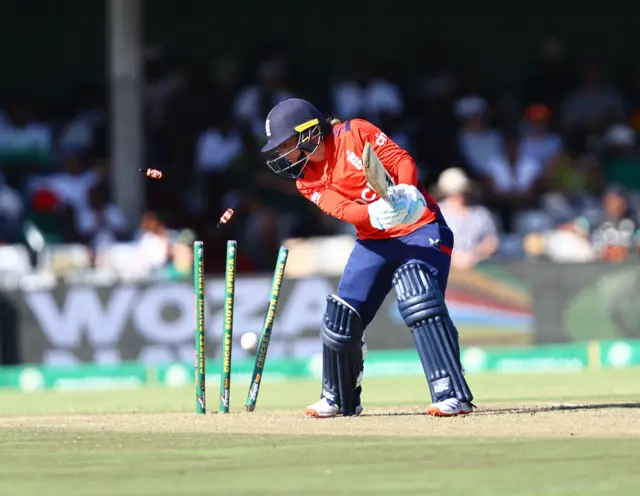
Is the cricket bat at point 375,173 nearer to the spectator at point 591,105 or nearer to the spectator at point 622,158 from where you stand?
the spectator at point 622,158

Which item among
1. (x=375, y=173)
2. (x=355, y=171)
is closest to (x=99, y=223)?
(x=355, y=171)

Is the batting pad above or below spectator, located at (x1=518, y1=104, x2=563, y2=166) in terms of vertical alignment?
below

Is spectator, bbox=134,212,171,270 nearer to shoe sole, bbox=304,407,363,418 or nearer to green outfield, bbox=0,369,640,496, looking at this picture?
green outfield, bbox=0,369,640,496

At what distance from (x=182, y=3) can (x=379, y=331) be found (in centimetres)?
635

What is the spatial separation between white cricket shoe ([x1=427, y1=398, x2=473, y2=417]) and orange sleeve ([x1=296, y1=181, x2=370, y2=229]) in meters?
0.86

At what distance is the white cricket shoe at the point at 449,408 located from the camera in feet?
20.9

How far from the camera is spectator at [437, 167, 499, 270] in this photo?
11.8 metres

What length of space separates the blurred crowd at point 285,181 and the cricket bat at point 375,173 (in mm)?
5971

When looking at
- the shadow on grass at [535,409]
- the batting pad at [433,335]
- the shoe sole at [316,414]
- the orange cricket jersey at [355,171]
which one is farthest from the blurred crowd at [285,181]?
the batting pad at [433,335]

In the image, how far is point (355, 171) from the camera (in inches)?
254

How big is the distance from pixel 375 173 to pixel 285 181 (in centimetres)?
782

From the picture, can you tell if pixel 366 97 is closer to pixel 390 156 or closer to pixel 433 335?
pixel 390 156

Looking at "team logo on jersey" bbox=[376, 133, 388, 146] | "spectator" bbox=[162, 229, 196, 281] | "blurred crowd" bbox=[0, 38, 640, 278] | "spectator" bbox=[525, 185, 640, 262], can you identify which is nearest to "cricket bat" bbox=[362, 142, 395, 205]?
"team logo on jersey" bbox=[376, 133, 388, 146]

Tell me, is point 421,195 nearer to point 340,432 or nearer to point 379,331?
point 340,432
